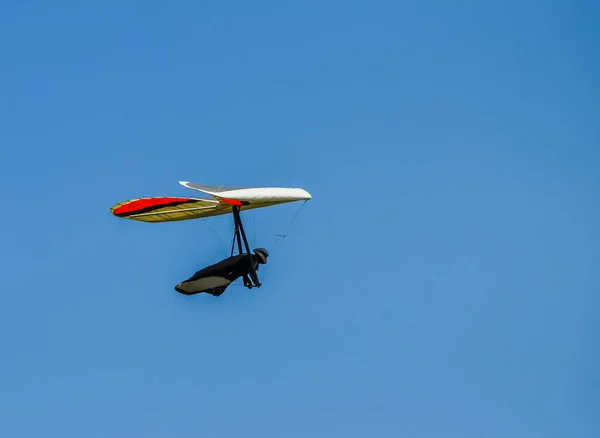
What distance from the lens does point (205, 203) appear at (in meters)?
54.4

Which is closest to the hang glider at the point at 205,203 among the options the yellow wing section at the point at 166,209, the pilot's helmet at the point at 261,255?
the yellow wing section at the point at 166,209

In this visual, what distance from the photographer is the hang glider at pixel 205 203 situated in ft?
170

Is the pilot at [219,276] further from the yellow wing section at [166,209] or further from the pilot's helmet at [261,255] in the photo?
the yellow wing section at [166,209]

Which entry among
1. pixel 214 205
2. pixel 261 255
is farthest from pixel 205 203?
pixel 261 255

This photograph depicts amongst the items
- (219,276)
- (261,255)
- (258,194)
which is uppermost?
(258,194)

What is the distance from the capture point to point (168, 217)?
56969 mm

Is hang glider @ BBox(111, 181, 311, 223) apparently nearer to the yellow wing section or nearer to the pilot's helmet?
the yellow wing section

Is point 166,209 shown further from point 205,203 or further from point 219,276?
point 219,276

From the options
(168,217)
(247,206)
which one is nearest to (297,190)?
(247,206)

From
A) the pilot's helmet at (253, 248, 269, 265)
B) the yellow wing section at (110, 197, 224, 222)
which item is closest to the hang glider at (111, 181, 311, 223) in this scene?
the yellow wing section at (110, 197, 224, 222)

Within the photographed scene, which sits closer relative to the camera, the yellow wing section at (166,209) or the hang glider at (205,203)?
the hang glider at (205,203)

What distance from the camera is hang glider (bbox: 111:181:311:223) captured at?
51938 millimetres

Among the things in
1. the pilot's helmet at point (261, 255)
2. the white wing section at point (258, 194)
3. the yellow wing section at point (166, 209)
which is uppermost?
the yellow wing section at point (166, 209)

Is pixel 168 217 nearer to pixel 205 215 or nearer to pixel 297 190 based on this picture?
pixel 205 215
